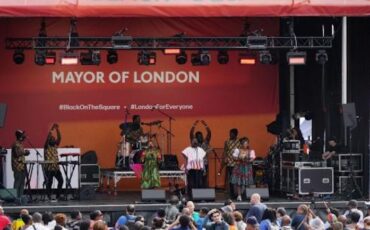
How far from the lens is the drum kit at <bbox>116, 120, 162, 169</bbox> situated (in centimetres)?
2464

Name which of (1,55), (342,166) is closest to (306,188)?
(342,166)

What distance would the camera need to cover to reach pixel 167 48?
23.1 m

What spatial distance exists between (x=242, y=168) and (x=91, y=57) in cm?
419

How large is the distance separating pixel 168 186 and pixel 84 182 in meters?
2.74

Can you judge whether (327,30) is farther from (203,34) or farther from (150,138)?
Result: (150,138)

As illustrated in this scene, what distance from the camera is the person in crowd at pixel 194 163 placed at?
2380 cm

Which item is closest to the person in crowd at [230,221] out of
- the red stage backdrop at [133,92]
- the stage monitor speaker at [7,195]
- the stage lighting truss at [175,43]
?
the stage lighting truss at [175,43]

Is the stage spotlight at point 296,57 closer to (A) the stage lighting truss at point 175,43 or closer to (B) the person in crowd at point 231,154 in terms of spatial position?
(A) the stage lighting truss at point 175,43

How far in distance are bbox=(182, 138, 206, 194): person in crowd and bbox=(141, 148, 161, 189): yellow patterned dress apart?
67cm

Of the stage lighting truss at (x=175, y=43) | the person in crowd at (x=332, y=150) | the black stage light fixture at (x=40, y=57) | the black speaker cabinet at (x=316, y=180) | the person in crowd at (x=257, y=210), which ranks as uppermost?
the stage lighting truss at (x=175, y=43)

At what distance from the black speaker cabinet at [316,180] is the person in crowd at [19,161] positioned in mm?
6073

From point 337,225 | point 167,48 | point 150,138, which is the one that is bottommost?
point 337,225

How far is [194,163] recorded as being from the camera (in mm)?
23797

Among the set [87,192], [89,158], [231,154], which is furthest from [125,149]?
[231,154]
